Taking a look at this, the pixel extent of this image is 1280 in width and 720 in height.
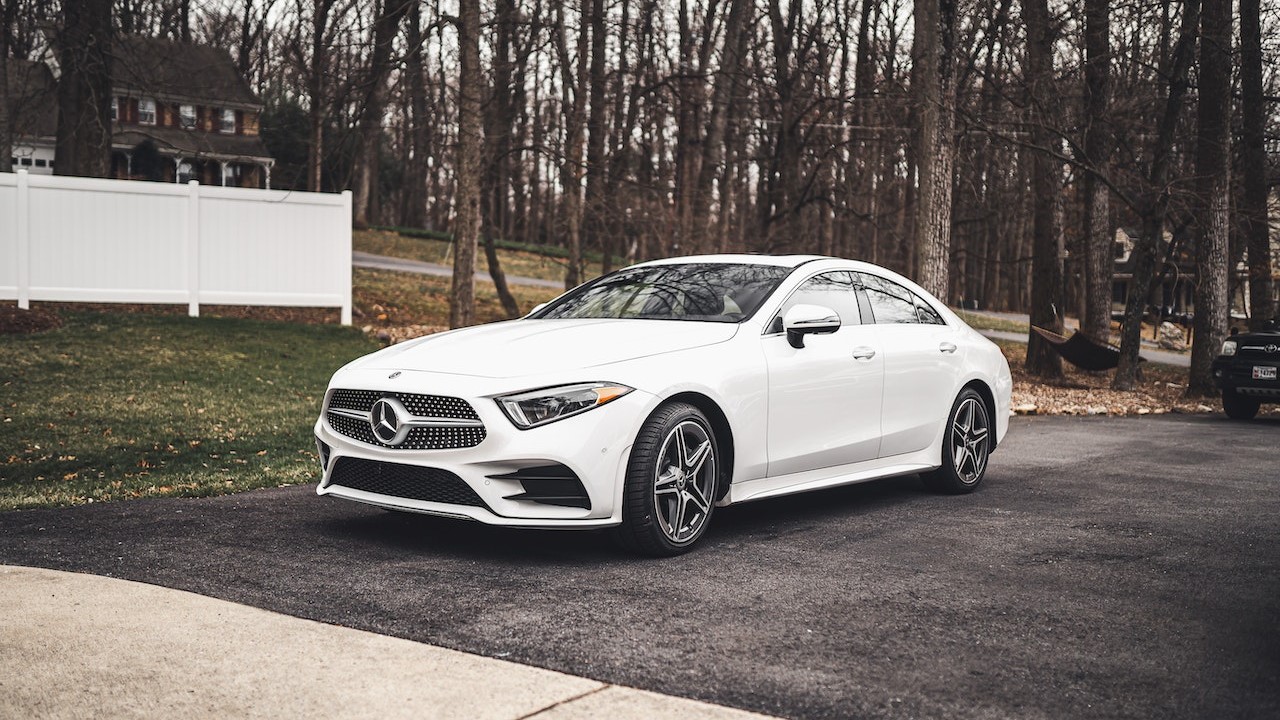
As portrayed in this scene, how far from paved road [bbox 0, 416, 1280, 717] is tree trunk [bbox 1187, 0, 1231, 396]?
12.5 m

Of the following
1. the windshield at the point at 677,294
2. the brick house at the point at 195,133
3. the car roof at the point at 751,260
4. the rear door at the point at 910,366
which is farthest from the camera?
the brick house at the point at 195,133

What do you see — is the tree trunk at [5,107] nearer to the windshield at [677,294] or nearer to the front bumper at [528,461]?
the windshield at [677,294]

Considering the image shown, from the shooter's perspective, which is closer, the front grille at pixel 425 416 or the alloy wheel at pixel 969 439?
the front grille at pixel 425 416

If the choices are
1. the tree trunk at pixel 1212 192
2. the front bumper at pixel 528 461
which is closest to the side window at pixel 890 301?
the front bumper at pixel 528 461

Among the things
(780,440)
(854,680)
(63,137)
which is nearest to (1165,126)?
(780,440)

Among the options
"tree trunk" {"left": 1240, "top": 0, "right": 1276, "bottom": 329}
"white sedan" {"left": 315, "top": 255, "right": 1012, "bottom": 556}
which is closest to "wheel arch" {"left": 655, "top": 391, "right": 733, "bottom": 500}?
"white sedan" {"left": 315, "top": 255, "right": 1012, "bottom": 556}

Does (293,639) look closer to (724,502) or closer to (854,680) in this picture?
(854,680)

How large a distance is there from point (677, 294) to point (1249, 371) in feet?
37.4

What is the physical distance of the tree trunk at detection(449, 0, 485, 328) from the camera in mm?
17266

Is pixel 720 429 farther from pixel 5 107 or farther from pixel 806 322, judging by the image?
pixel 5 107

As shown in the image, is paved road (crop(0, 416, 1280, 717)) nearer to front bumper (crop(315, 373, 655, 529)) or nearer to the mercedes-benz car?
front bumper (crop(315, 373, 655, 529))

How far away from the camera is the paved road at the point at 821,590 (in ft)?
13.2

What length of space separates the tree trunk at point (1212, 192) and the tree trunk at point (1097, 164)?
1.47 meters

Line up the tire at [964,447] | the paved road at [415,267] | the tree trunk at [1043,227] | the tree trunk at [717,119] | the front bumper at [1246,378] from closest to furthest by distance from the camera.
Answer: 1. the tire at [964,447]
2. the front bumper at [1246,378]
3. the tree trunk at [1043,227]
4. the tree trunk at [717,119]
5. the paved road at [415,267]
